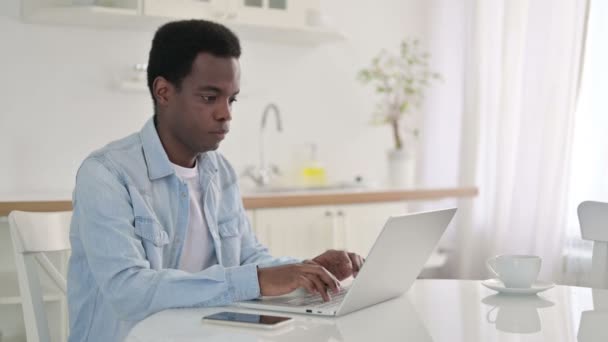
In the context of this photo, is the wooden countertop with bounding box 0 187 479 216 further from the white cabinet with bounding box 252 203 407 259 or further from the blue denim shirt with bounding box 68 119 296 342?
the blue denim shirt with bounding box 68 119 296 342

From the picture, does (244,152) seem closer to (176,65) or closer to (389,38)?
(389,38)

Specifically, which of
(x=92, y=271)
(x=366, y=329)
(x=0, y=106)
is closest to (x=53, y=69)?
(x=0, y=106)

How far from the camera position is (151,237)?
1604 millimetres

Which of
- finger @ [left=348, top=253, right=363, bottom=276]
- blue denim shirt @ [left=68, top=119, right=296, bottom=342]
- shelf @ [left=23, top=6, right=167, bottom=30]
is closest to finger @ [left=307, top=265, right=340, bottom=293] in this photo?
blue denim shirt @ [left=68, top=119, right=296, bottom=342]

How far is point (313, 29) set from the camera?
3.70 metres

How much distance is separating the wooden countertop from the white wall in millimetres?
527

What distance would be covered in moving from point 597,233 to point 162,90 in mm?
1008

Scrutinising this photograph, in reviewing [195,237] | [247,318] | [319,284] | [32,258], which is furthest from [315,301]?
[32,258]

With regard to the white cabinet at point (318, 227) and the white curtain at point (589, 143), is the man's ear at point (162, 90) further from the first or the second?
the white curtain at point (589, 143)

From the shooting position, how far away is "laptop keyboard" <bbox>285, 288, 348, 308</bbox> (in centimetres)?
138

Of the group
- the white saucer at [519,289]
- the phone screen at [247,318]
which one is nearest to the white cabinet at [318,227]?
the white saucer at [519,289]

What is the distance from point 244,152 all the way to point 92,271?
233 centimetres

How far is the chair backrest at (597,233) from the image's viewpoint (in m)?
1.86

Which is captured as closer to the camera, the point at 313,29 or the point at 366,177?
the point at 313,29
